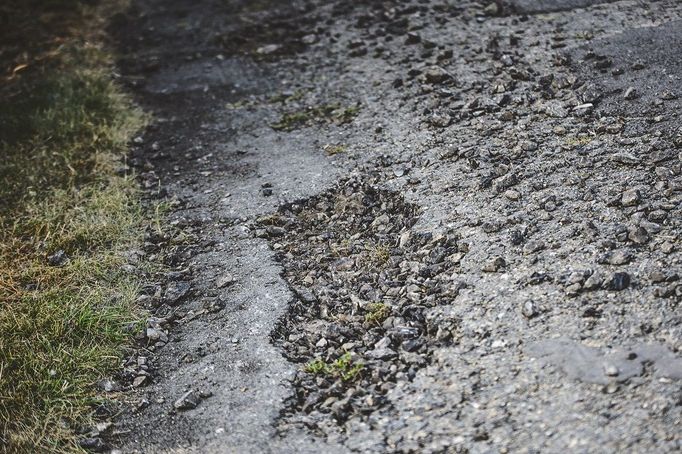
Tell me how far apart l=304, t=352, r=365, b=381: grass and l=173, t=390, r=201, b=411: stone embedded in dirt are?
349 millimetres

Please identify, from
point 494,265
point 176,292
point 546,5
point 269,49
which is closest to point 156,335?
point 176,292

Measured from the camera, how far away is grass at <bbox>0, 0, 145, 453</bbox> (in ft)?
7.24

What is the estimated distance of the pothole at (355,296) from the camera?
2.05m

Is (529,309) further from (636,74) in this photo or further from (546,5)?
(546,5)

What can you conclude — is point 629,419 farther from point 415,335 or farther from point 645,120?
point 645,120

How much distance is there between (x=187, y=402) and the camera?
2.12 metres

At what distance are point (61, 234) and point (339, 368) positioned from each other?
145 cm

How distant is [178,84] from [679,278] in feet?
9.68

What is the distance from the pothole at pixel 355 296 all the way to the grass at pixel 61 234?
630 mm

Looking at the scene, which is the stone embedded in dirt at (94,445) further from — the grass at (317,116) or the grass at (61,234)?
the grass at (317,116)

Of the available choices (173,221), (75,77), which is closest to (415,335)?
(173,221)

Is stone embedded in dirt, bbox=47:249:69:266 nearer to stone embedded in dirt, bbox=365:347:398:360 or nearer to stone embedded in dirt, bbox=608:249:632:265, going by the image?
stone embedded in dirt, bbox=365:347:398:360

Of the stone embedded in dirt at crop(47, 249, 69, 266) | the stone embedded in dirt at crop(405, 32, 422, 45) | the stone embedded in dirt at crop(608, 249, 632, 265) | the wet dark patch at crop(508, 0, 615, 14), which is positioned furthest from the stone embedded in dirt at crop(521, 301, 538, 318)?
the wet dark patch at crop(508, 0, 615, 14)

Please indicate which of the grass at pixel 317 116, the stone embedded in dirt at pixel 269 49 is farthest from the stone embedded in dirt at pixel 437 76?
the stone embedded in dirt at pixel 269 49
